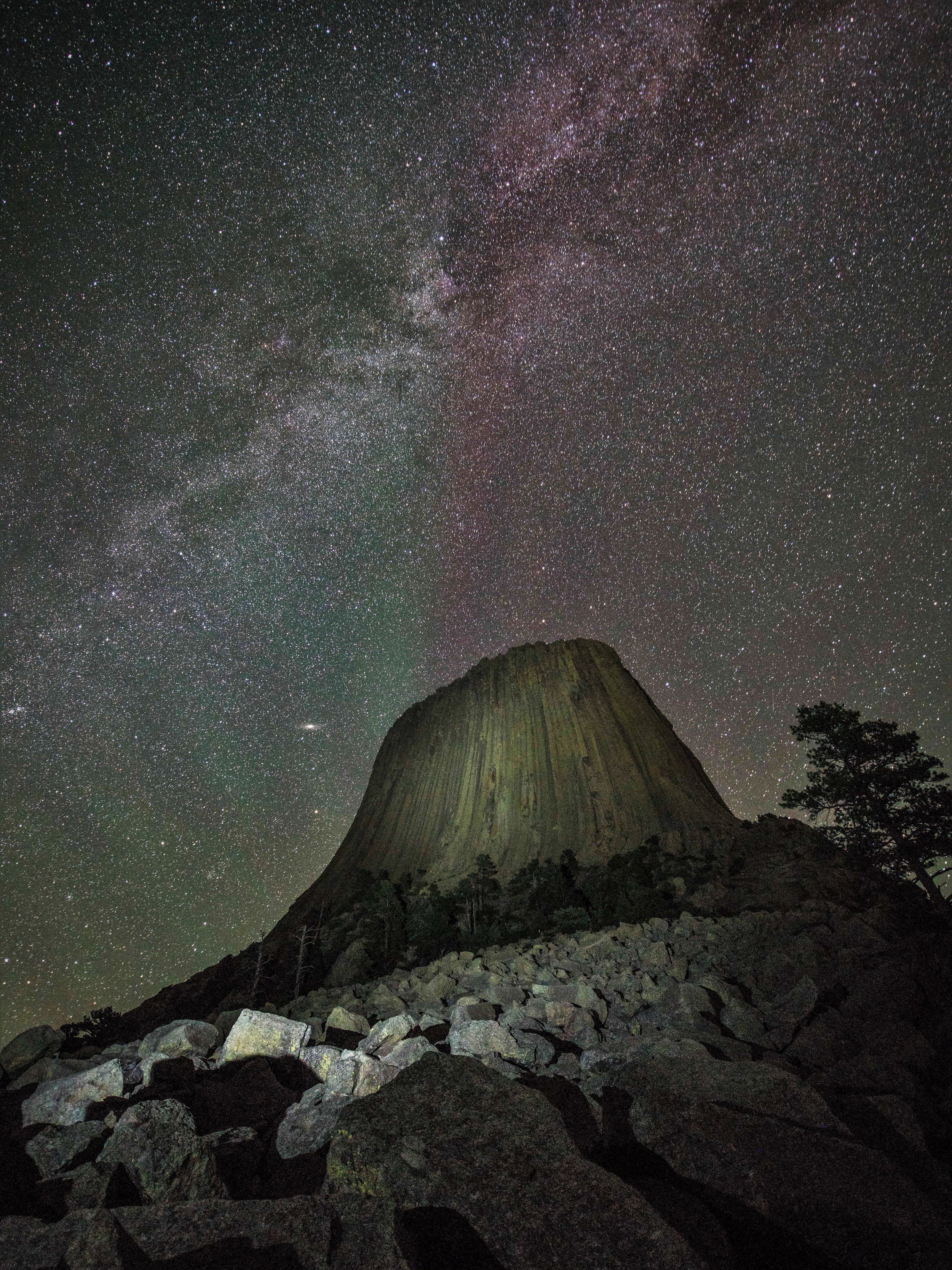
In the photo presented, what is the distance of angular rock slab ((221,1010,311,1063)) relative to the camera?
488cm

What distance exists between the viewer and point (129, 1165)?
125 inches

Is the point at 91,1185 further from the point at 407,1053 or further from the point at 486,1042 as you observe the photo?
the point at 486,1042

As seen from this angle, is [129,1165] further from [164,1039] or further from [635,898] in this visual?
[635,898]

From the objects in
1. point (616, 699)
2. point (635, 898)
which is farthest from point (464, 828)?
point (635, 898)

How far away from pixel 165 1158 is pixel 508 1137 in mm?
2072

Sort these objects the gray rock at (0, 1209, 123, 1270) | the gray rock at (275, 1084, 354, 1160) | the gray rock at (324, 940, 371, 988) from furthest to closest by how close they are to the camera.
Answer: the gray rock at (324, 940, 371, 988) → the gray rock at (275, 1084, 354, 1160) → the gray rock at (0, 1209, 123, 1270)

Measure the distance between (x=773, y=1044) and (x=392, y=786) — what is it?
54.9 m

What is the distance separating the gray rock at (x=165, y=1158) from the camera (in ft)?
10.1

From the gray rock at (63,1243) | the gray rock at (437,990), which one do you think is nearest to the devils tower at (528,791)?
the gray rock at (437,990)

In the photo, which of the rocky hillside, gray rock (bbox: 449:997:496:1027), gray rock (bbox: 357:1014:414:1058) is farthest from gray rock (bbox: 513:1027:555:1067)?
gray rock (bbox: 357:1014:414:1058)

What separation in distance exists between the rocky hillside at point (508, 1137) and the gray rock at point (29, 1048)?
1.0 inches

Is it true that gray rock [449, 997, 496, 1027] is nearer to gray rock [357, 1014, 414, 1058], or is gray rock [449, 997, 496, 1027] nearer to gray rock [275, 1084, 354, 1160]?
gray rock [357, 1014, 414, 1058]

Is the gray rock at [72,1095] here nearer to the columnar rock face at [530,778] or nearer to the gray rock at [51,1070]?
the gray rock at [51,1070]

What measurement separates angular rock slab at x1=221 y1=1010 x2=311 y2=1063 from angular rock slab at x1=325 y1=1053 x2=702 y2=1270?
6.11 ft
